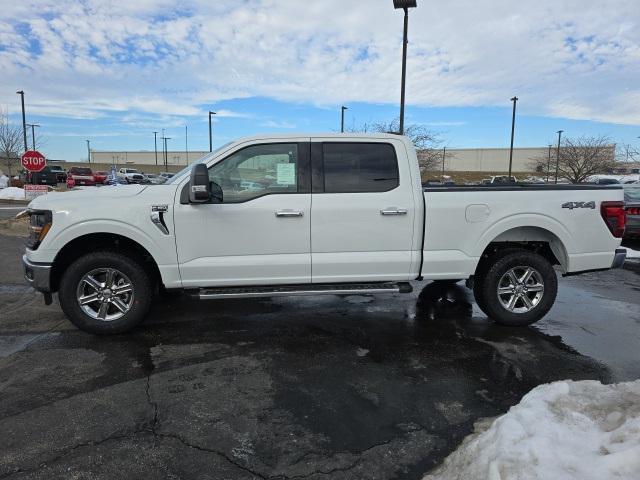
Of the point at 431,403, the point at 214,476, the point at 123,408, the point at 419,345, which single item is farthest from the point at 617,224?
the point at 123,408

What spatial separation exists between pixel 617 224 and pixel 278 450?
177 inches

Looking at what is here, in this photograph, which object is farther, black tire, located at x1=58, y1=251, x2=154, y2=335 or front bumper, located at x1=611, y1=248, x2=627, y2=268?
front bumper, located at x1=611, y1=248, x2=627, y2=268

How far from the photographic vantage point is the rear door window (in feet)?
16.6

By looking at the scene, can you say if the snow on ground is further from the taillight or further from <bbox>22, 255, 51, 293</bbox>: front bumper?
<bbox>22, 255, 51, 293</bbox>: front bumper

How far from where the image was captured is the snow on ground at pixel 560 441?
7.57 feet

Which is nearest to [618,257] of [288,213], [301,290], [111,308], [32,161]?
[301,290]

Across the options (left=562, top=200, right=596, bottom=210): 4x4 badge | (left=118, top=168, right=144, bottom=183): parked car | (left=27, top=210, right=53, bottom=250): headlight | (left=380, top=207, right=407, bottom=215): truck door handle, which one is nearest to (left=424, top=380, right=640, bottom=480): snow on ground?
(left=380, top=207, right=407, bottom=215): truck door handle

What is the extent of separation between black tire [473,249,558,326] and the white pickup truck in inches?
0.6

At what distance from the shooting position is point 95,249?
5066mm

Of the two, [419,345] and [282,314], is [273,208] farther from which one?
[419,345]

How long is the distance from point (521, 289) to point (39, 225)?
5096 mm

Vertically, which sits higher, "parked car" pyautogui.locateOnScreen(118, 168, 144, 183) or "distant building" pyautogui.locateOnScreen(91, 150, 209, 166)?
"distant building" pyautogui.locateOnScreen(91, 150, 209, 166)

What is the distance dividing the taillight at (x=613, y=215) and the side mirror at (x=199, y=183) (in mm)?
4215

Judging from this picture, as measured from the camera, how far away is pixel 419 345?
4.91m
